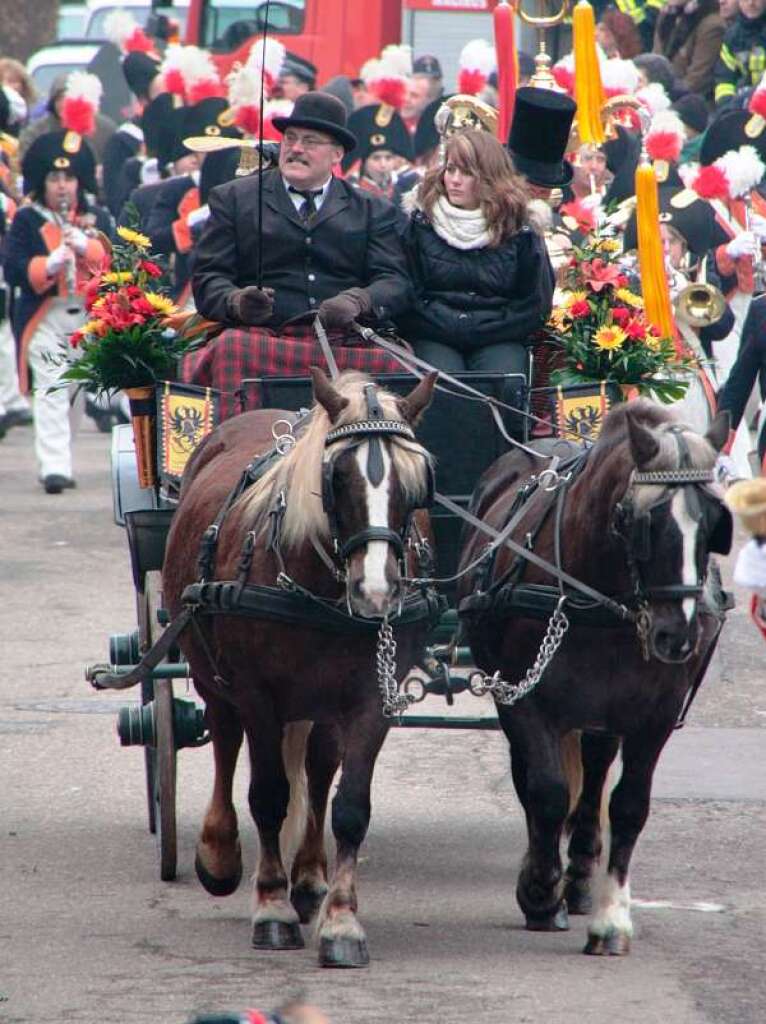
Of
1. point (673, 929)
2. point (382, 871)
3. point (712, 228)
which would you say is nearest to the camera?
point (673, 929)

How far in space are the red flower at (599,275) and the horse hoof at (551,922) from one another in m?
2.48

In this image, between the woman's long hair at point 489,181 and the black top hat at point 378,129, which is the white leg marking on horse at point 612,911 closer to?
the woman's long hair at point 489,181

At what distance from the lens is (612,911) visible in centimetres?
698

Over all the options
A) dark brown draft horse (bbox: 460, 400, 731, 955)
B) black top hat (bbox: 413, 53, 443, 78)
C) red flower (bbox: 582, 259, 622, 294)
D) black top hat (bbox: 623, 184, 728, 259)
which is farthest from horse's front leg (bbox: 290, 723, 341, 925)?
black top hat (bbox: 413, 53, 443, 78)

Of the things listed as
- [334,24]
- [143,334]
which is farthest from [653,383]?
[334,24]

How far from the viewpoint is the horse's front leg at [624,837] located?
22.9 feet

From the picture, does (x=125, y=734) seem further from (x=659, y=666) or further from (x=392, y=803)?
(x=659, y=666)

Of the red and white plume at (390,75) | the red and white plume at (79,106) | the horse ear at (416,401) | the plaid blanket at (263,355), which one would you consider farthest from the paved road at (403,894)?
the red and white plume at (390,75)

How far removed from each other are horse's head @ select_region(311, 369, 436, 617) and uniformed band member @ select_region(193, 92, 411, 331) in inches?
67.3

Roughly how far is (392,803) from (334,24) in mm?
16831

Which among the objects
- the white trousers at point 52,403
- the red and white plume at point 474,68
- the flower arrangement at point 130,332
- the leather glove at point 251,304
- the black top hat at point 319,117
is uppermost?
the black top hat at point 319,117

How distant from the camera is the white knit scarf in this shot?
8477 millimetres

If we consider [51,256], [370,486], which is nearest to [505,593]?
[370,486]

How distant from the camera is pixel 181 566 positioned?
7754mm
